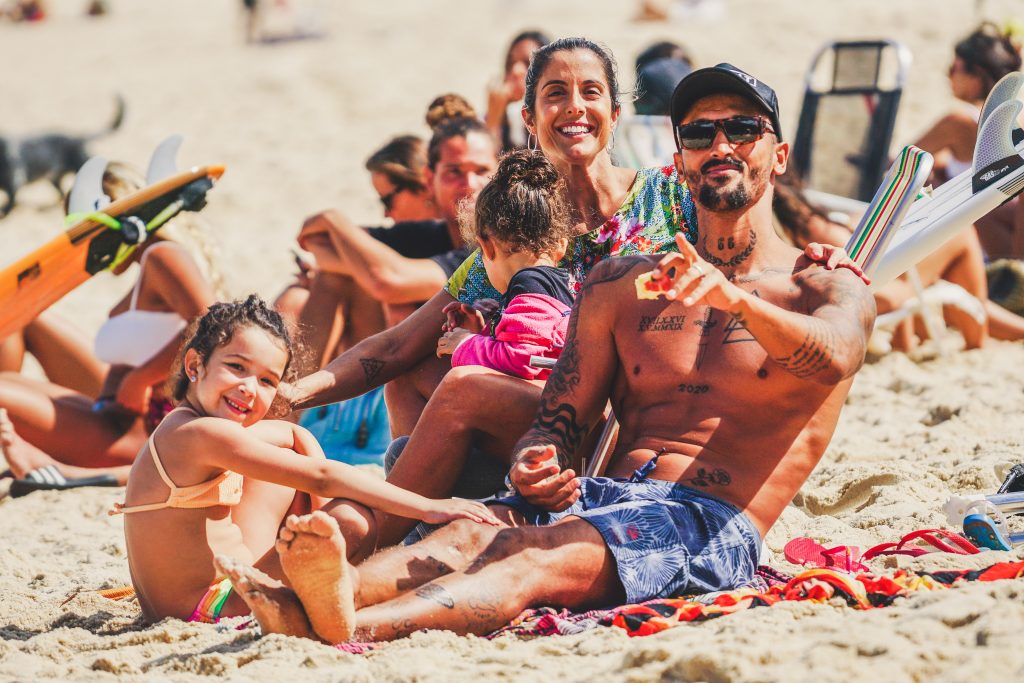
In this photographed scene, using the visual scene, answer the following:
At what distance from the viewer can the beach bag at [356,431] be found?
4891 mm

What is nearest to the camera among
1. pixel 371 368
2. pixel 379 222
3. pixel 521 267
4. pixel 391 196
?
pixel 521 267

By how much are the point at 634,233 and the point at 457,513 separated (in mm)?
1188

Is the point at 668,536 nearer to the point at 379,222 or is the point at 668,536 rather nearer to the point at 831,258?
the point at 831,258

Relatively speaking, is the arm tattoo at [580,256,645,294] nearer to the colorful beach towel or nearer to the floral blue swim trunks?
the floral blue swim trunks

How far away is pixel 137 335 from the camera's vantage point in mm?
5250

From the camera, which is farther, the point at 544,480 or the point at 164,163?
the point at 164,163

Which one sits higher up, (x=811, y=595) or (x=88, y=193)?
(x=88, y=193)

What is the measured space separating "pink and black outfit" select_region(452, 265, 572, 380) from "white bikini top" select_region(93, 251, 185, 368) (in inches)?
86.8

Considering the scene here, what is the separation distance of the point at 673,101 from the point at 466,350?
91 centimetres

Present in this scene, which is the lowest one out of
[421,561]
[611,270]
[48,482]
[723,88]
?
[48,482]

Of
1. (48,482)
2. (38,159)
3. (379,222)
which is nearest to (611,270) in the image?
(48,482)

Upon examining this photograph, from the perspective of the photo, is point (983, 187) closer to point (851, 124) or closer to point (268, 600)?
point (268, 600)

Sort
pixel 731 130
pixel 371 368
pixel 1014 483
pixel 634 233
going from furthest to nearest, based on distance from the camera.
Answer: pixel 371 368, pixel 634 233, pixel 1014 483, pixel 731 130

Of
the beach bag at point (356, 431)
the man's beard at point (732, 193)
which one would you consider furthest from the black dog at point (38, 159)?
the man's beard at point (732, 193)
